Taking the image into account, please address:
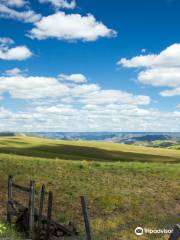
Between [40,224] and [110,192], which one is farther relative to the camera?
[110,192]

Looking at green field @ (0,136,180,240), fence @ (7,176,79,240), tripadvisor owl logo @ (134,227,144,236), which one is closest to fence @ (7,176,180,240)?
fence @ (7,176,79,240)

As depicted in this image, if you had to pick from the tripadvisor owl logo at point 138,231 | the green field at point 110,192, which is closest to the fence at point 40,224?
the green field at point 110,192

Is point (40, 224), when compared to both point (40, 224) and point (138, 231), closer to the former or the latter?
point (40, 224)

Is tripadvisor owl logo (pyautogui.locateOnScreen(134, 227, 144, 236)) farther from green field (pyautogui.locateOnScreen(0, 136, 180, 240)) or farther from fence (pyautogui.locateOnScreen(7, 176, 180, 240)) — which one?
fence (pyautogui.locateOnScreen(7, 176, 180, 240))

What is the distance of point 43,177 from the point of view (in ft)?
146

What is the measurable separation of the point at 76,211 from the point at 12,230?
843cm

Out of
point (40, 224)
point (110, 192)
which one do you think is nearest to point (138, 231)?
point (40, 224)

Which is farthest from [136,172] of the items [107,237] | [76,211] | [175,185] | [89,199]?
[107,237]

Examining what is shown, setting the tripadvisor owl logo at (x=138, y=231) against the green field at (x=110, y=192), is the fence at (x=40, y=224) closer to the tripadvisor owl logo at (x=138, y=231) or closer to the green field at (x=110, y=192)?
the green field at (x=110, y=192)

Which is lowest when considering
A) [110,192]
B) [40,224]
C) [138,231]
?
[138,231]

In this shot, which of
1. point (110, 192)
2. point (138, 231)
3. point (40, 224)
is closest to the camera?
point (40, 224)

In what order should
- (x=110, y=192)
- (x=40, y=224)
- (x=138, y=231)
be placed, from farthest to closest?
(x=110, y=192)
(x=138, y=231)
(x=40, y=224)

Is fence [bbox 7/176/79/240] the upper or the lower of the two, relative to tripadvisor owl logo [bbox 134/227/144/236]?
upper

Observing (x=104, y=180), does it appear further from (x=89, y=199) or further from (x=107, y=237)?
(x=107, y=237)
